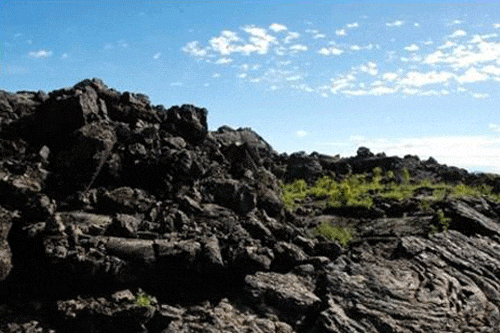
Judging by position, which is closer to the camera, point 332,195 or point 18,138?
point 18,138

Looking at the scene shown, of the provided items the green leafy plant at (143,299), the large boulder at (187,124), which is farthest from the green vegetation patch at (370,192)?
the green leafy plant at (143,299)

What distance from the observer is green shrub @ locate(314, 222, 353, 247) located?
2706cm

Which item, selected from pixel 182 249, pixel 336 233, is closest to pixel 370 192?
pixel 336 233

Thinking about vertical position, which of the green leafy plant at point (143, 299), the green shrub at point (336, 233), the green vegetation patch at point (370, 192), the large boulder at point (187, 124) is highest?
the large boulder at point (187, 124)

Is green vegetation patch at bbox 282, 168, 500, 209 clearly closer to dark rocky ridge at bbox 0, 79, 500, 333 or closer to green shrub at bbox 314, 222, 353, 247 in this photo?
dark rocky ridge at bbox 0, 79, 500, 333

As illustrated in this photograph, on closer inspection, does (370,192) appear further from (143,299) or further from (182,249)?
(143,299)

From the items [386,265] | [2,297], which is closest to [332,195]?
[386,265]

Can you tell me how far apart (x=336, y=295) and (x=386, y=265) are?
376 cm

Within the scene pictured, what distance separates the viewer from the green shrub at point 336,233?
27.1 meters

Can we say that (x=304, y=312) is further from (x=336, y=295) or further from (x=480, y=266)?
(x=480, y=266)

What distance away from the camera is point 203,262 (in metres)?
20.4

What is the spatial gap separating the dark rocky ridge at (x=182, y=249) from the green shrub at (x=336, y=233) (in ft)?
2.58

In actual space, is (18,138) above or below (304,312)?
above

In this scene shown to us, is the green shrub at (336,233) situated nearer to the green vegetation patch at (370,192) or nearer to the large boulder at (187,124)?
the green vegetation patch at (370,192)
